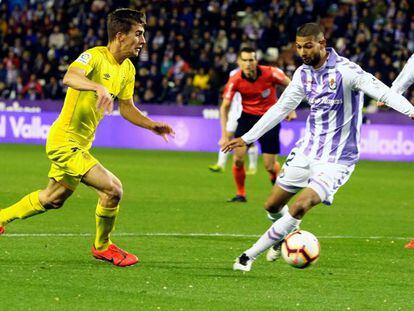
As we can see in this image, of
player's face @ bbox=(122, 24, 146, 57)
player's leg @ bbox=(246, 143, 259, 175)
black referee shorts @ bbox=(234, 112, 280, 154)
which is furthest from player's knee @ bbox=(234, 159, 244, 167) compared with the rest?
player's face @ bbox=(122, 24, 146, 57)

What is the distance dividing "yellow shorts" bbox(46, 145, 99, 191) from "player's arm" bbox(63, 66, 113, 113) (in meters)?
0.81

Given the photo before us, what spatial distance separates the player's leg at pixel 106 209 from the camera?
376 inches

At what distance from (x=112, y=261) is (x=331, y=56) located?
2643 mm

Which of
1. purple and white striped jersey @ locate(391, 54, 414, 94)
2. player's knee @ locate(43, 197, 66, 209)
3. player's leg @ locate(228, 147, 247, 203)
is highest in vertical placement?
purple and white striped jersey @ locate(391, 54, 414, 94)

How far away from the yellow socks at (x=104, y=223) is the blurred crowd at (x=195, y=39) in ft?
66.9

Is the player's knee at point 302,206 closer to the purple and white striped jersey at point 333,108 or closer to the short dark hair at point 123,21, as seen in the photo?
the purple and white striped jersey at point 333,108

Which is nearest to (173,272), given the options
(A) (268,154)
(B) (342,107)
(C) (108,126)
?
(B) (342,107)

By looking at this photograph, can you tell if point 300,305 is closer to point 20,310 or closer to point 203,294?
point 203,294

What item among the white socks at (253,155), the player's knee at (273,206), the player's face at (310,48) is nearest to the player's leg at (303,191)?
the player's knee at (273,206)

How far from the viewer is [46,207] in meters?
9.77

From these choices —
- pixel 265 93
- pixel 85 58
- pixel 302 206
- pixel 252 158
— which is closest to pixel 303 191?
pixel 302 206

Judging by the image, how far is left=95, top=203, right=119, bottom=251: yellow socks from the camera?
9773 millimetres

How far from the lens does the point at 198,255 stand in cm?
1062

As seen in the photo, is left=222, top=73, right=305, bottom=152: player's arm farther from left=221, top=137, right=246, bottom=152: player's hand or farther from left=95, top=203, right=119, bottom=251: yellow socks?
left=95, top=203, right=119, bottom=251: yellow socks
